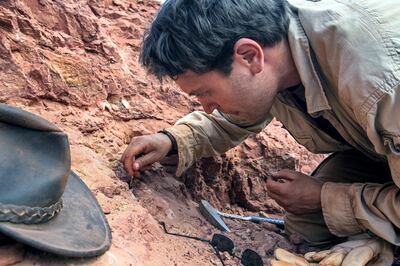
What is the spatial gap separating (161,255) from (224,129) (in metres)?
0.96

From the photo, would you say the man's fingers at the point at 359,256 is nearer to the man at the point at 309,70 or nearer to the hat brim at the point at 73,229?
the man at the point at 309,70

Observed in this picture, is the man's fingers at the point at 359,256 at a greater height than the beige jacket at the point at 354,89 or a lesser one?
lesser

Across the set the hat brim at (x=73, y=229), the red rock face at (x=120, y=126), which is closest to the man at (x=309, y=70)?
the red rock face at (x=120, y=126)

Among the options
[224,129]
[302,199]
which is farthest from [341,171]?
[224,129]

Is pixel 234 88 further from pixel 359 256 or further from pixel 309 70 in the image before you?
pixel 359 256

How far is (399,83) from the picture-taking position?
1.60 m

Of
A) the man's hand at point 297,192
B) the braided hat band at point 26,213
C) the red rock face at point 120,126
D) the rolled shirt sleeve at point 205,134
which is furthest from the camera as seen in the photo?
the rolled shirt sleeve at point 205,134

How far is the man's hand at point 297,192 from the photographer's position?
2.10 m

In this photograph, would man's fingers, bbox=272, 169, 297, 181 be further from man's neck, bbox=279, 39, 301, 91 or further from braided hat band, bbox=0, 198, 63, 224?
braided hat band, bbox=0, 198, 63, 224

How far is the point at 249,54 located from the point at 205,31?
197mm

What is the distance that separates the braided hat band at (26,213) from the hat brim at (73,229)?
13mm

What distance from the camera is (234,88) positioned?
1817 mm

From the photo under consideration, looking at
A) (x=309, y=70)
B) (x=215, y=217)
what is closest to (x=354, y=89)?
(x=309, y=70)

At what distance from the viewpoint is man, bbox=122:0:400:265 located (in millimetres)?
1649
